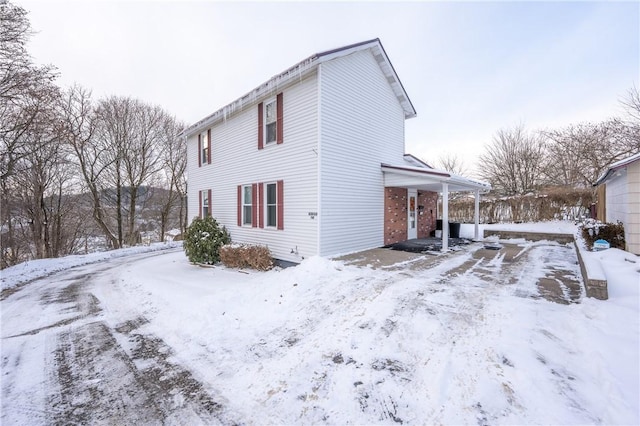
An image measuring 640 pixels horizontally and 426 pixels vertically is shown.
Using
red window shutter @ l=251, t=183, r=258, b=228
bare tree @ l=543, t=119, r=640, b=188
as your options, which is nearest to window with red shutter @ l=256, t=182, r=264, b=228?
red window shutter @ l=251, t=183, r=258, b=228

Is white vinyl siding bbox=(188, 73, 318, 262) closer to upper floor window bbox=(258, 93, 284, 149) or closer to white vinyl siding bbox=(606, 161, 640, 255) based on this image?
upper floor window bbox=(258, 93, 284, 149)

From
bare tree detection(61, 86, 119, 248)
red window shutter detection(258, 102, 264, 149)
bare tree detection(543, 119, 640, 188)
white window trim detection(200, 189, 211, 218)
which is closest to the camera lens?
red window shutter detection(258, 102, 264, 149)

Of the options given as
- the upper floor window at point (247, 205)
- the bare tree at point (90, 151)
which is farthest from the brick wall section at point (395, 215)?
the bare tree at point (90, 151)

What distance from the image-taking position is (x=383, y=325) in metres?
3.65

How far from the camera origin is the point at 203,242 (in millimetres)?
8688

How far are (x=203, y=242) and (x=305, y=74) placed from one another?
244 inches

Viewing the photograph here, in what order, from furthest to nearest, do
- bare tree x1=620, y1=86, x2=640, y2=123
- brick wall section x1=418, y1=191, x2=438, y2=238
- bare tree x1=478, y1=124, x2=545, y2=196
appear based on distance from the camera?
bare tree x1=478, y1=124, x2=545, y2=196 → bare tree x1=620, y1=86, x2=640, y2=123 → brick wall section x1=418, y1=191, x2=438, y2=238

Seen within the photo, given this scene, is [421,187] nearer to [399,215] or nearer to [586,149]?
[399,215]

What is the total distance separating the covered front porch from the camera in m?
8.27

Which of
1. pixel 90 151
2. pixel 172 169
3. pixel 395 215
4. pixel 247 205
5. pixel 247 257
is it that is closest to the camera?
pixel 247 257

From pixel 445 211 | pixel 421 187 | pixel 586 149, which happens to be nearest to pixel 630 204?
pixel 445 211

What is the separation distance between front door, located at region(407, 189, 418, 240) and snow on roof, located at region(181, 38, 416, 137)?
13.0 ft

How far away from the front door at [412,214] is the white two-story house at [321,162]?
4 cm

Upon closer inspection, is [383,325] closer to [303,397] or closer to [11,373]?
[303,397]
